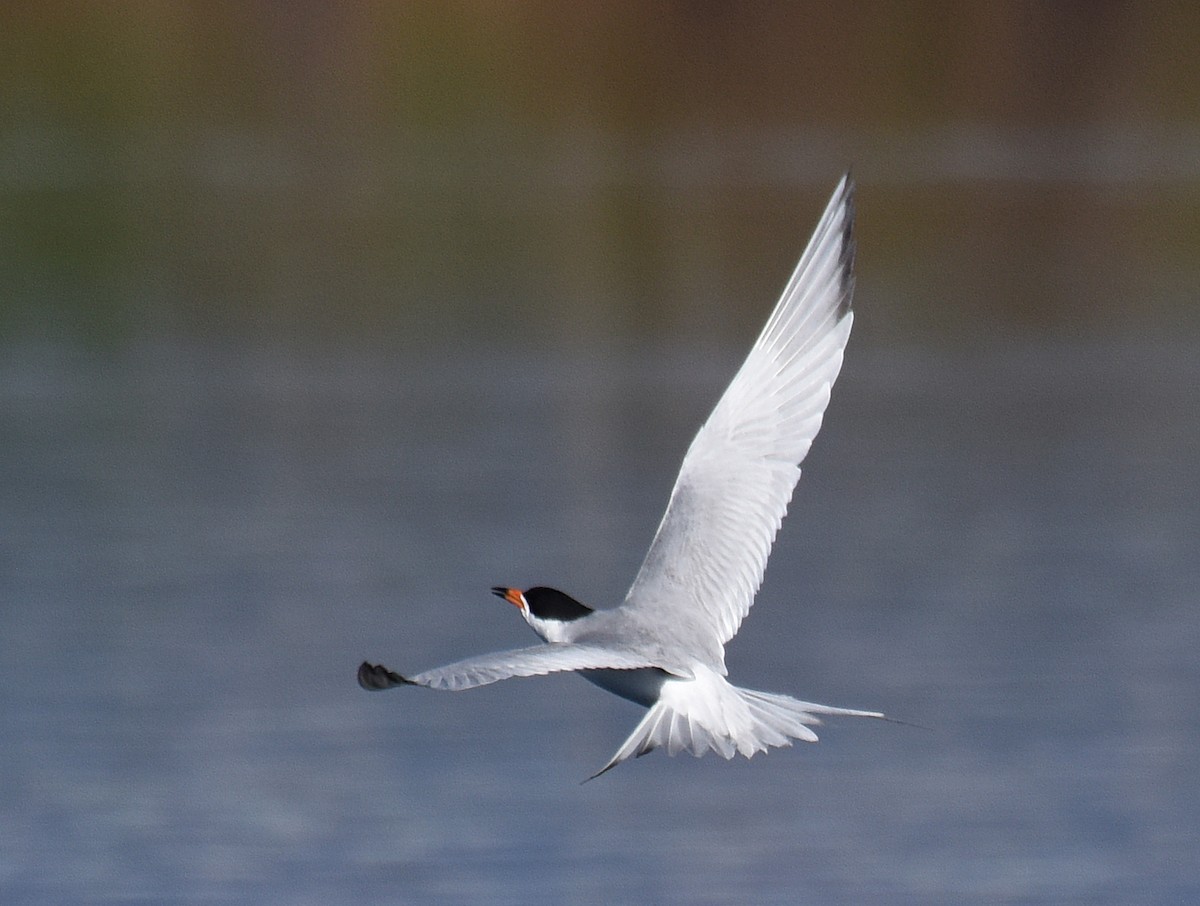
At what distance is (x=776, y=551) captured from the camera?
315 inches

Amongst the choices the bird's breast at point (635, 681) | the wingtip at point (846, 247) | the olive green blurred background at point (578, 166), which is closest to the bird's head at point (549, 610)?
the bird's breast at point (635, 681)

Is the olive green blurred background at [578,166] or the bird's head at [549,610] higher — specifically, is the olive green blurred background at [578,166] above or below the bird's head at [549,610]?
above

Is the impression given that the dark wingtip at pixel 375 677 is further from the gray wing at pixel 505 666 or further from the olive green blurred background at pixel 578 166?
the olive green blurred background at pixel 578 166

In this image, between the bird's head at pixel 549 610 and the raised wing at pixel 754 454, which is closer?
the bird's head at pixel 549 610

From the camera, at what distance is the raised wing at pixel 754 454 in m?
5.25

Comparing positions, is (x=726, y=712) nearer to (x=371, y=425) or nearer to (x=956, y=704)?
(x=956, y=704)

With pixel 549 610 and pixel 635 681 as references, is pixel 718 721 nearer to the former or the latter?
pixel 635 681

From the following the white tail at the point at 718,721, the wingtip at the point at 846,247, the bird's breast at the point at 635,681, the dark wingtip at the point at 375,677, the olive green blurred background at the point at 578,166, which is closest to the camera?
the dark wingtip at the point at 375,677

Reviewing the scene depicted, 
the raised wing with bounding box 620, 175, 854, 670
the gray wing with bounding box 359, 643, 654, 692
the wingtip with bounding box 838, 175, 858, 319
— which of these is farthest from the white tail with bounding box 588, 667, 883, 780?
the wingtip with bounding box 838, 175, 858, 319

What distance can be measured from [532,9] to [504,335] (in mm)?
19632

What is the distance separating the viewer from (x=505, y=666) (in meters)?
4.09

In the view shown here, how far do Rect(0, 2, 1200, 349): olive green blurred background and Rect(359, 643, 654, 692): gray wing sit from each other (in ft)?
27.3

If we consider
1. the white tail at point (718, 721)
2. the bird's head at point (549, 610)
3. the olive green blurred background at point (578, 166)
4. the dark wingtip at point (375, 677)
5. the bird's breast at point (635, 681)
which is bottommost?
the dark wingtip at point (375, 677)

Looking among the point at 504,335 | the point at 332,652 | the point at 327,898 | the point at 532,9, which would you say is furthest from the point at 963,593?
the point at 532,9
